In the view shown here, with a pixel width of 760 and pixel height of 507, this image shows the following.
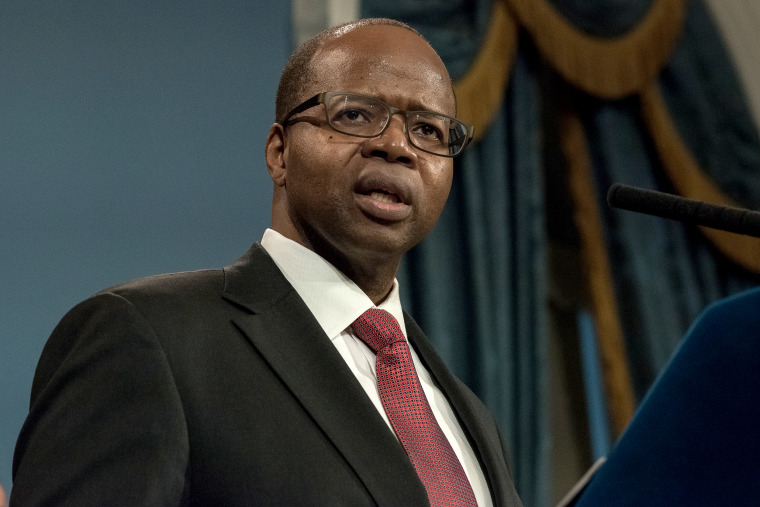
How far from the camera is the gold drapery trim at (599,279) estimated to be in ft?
9.59

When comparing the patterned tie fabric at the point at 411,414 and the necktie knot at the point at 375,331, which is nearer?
the patterned tie fabric at the point at 411,414

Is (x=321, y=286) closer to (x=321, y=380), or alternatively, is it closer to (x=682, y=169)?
(x=321, y=380)

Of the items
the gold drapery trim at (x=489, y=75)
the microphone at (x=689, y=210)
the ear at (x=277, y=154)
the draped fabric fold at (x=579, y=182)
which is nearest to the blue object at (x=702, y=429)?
the microphone at (x=689, y=210)

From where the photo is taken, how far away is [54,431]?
0.94 m

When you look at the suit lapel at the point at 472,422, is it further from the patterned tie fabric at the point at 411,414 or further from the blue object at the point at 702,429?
the blue object at the point at 702,429

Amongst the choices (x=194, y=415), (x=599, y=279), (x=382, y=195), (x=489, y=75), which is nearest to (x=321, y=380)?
(x=194, y=415)

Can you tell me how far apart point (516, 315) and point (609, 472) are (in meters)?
2.06

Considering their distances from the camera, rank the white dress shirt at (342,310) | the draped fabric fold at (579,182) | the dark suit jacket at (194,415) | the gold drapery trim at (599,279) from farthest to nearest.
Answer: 1. the gold drapery trim at (599,279)
2. the draped fabric fold at (579,182)
3. the white dress shirt at (342,310)
4. the dark suit jacket at (194,415)

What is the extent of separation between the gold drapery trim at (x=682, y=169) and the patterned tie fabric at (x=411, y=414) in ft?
7.09

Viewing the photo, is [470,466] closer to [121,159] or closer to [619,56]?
[121,159]

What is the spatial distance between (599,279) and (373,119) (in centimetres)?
193

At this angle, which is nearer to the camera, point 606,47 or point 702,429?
point 702,429

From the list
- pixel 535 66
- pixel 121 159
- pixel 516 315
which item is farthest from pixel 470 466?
pixel 535 66

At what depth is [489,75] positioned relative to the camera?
2.86 m
